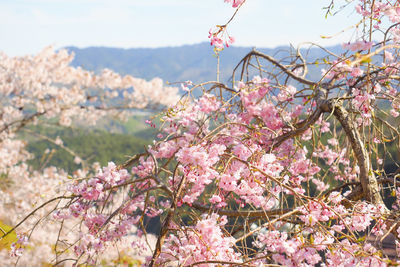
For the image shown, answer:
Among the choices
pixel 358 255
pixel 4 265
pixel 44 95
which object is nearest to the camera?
pixel 358 255

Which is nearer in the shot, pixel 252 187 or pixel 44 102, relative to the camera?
pixel 252 187

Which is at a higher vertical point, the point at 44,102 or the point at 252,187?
the point at 252,187

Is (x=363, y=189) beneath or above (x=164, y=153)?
beneath

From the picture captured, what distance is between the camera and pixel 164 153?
213 cm

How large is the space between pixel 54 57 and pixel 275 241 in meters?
10.8

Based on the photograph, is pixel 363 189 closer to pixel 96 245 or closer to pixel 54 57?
pixel 96 245

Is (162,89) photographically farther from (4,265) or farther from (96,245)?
(96,245)

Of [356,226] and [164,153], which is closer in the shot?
[356,226]

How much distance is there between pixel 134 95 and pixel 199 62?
193m

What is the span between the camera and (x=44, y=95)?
9039 mm

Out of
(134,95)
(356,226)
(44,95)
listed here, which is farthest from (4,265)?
(134,95)

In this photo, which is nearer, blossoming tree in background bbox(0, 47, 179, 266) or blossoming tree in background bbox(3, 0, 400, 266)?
blossoming tree in background bbox(3, 0, 400, 266)

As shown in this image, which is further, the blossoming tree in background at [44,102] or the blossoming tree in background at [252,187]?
the blossoming tree in background at [44,102]

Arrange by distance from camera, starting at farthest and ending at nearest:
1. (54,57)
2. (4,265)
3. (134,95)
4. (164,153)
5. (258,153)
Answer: (54,57) < (134,95) < (4,265) < (164,153) < (258,153)
